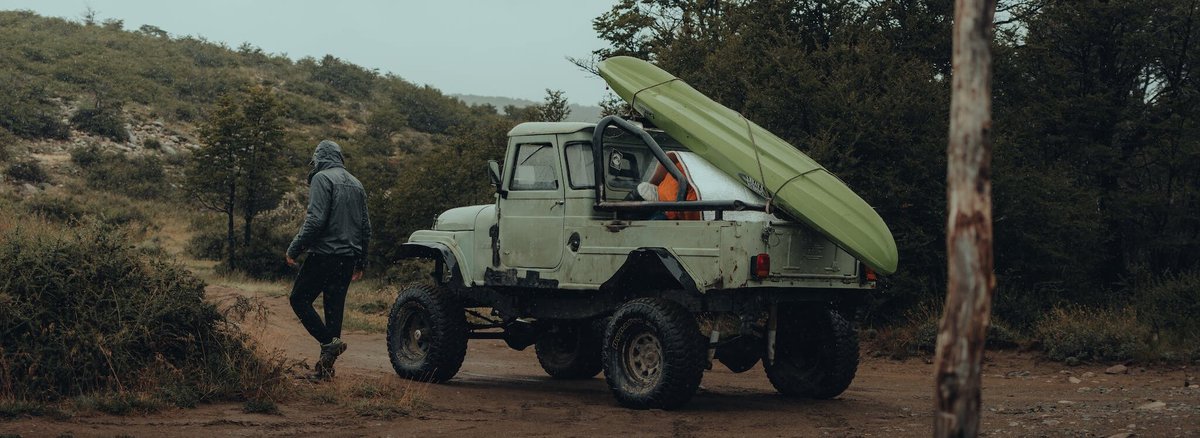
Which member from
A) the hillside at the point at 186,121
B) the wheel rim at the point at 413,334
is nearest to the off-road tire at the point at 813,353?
the wheel rim at the point at 413,334

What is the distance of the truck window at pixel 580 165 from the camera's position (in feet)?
35.8

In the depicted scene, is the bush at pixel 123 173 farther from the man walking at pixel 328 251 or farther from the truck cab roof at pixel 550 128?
the truck cab roof at pixel 550 128

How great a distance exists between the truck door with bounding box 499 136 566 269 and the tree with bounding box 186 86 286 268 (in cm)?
2206

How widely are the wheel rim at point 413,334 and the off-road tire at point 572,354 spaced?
50.9 inches

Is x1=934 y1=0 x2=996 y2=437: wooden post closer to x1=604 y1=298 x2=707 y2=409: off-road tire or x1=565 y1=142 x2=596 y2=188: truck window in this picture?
x1=604 y1=298 x2=707 y2=409: off-road tire

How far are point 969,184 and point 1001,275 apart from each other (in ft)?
45.8

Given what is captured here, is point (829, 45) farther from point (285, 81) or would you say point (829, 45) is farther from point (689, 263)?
point (285, 81)

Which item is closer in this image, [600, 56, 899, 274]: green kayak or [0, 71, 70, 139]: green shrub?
[600, 56, 899, 274]: green kayak

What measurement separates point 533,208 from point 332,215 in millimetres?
1848

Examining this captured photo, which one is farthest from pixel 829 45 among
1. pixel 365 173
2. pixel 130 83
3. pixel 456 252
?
pixel 130 83

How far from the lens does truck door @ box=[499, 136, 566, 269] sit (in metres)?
11.1

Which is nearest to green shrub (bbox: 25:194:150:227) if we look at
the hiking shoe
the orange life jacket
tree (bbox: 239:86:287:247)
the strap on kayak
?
tree (bbox: 239:86:287:247)

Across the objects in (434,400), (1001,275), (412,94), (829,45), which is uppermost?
(412,94)

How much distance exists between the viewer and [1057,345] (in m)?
14.6
